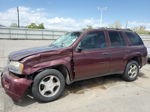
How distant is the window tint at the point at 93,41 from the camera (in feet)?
Answer: 12.9

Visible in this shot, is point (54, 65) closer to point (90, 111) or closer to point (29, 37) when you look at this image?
point (90, 111)

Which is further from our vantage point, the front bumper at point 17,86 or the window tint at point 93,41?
the window tint at point 93,41

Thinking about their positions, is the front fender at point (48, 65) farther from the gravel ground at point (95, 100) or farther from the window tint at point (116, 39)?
the window tint at point (116, 39)

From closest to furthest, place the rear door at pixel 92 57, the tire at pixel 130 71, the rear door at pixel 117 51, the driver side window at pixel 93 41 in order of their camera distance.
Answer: the rear door at pixel 92 57
the driver side window at pixel 93 41
the rear door at pixel 117 51
the tire at pixel 130 71

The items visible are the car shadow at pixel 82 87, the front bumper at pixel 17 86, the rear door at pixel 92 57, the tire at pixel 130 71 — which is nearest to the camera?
the front bumper at pixel 17 86

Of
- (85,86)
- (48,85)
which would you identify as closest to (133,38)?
(85,86)

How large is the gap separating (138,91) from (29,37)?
68.7ft

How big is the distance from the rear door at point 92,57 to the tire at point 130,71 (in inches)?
35.3

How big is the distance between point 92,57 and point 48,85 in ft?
4.47

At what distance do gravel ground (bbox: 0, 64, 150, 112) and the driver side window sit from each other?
124cm

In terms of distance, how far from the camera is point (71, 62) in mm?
3643

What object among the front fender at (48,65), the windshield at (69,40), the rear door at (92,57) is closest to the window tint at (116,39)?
the rear door at (92,57)

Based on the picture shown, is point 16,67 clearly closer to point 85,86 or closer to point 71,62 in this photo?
point 71,62

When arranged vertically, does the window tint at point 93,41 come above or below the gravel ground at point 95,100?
above
